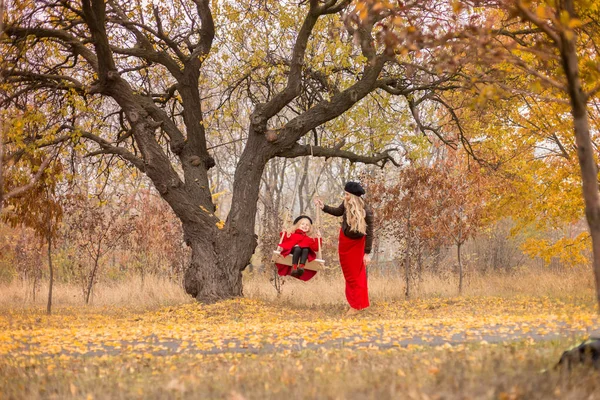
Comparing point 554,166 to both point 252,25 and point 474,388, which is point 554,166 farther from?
point 474,388

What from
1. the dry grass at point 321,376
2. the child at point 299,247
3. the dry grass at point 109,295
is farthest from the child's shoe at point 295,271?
the dry grass at point 321,376

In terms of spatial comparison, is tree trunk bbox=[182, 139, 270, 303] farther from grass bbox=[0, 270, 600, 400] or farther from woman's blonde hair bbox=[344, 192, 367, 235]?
woman's blonde hair bbox=[344, 192, 367, 235]

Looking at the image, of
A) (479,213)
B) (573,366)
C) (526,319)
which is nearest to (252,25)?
(479,213)

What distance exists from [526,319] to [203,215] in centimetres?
665

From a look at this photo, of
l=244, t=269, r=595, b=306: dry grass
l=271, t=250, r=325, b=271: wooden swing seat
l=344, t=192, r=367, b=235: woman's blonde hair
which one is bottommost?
l=244, t=269, r=595, b=306: dry grass

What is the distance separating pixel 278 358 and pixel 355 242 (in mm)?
5378

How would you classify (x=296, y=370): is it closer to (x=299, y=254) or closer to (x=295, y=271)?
(x=295, y=271)

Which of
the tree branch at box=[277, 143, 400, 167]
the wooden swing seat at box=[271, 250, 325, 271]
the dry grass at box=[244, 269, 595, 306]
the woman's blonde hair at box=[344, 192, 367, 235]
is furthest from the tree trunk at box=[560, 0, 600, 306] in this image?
the dry grass at box=[244, 269, 595, 306]

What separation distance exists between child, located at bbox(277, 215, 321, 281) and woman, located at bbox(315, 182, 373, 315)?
0.63 metres

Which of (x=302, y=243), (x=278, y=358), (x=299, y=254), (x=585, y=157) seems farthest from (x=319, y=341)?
(x=302, y=243)

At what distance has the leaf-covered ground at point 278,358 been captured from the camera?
12.6 feet

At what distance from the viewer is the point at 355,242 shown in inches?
410

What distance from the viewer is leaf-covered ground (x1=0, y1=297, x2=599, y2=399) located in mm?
3844

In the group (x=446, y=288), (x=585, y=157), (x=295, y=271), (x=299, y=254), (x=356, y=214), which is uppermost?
(x=356, y=214)
